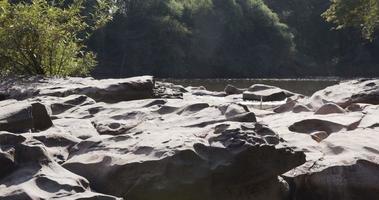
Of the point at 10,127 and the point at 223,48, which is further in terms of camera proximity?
the point at 223,48

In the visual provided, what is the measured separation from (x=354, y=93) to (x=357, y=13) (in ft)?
50.6

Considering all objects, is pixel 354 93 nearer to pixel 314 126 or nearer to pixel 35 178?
pixel 314 126

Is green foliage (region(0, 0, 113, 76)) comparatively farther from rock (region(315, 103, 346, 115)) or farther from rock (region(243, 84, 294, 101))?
rock (region(315, 103, 346, 115))

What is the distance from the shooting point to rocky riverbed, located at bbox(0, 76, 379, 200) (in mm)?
6041

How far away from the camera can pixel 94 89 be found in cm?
1198

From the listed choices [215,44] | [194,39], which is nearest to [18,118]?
[194,39]

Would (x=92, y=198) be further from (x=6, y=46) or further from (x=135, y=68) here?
(x=135, y=68)

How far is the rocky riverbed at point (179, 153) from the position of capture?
6.04 m

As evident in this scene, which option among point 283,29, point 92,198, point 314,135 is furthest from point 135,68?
point 92,198

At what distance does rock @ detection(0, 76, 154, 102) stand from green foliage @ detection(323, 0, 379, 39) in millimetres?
16540

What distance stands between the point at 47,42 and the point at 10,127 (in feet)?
31.2

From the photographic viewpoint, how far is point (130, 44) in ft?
182

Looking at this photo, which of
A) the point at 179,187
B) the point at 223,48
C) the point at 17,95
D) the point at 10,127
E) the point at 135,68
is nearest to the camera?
the point at 179,187

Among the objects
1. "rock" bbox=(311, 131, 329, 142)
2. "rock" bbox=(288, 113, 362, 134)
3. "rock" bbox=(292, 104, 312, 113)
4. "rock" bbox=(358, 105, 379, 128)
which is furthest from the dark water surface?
"rock" bbox=(311, 131, 329, 142)
